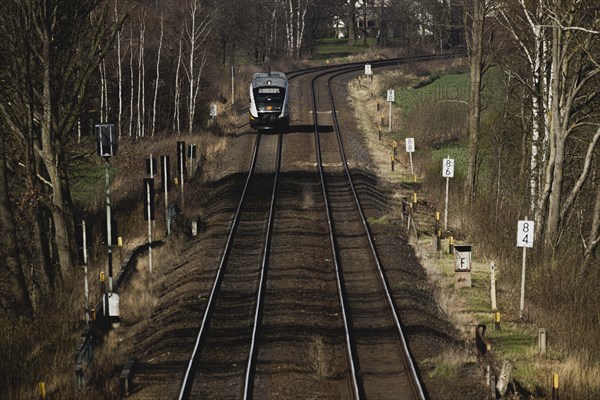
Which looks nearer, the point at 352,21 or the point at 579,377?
the point at 579,377

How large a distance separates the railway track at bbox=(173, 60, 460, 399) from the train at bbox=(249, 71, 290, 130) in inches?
447

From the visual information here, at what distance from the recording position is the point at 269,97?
45.8 meters

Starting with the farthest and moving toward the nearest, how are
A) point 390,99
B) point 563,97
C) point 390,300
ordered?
point 390,99 → point 563,97 → point 390,300

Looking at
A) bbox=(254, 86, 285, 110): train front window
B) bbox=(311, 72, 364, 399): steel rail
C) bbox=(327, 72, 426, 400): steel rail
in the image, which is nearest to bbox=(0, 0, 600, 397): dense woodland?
bbox=(327, 72, 426, 400): steel rail

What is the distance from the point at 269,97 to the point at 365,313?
26574 mm

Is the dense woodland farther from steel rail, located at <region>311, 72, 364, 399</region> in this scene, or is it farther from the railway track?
steel rail, located at <region>311, 72, 364, 399</region>

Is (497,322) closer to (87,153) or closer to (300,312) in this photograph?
(300,312)

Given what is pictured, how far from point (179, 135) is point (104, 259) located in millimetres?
24750

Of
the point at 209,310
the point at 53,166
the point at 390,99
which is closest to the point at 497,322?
the point at 209,310

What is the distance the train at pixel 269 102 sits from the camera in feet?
150

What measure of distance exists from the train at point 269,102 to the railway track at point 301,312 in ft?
37.2

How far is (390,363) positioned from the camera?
672 inches

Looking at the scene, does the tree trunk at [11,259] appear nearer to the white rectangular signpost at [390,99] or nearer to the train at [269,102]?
the train at [269,102]

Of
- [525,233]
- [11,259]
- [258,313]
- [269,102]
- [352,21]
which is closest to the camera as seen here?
[258,313]
